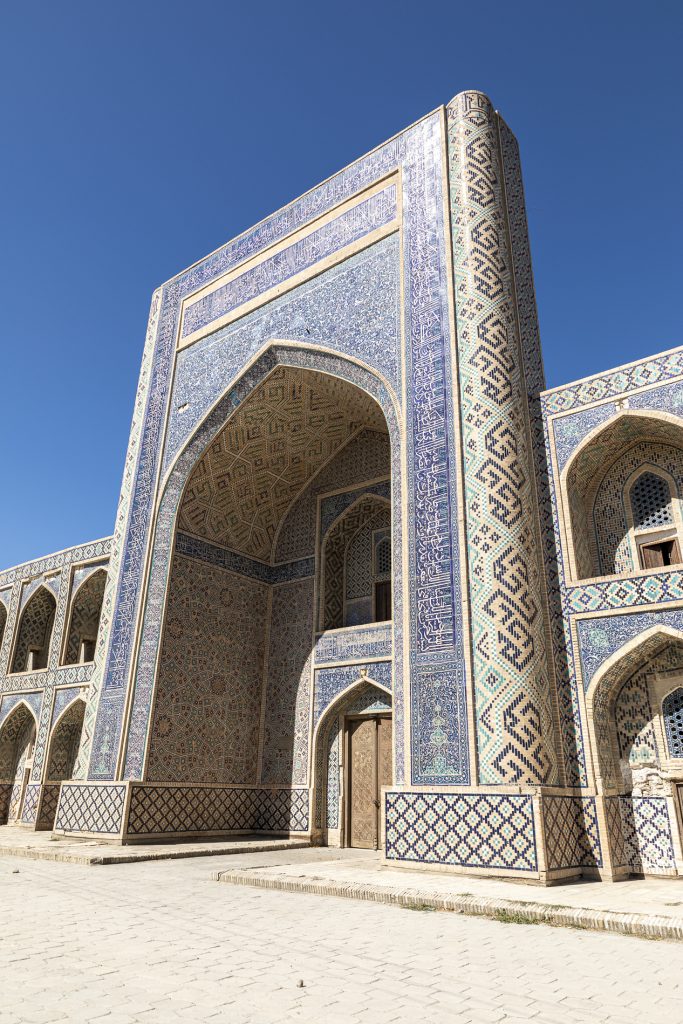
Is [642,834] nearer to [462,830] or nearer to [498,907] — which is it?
[462,830]

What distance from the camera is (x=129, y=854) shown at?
233 inches

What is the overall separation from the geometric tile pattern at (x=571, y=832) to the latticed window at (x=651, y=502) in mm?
2166

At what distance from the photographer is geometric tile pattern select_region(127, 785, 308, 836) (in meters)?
7.04

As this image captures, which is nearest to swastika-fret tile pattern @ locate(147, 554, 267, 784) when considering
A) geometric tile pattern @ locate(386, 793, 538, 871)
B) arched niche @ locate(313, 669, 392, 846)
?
arched niche @ locate(313, 669, 392, 846)

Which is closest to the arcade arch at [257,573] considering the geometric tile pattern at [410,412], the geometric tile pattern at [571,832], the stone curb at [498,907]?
the geometric tile pattern at [410,412]

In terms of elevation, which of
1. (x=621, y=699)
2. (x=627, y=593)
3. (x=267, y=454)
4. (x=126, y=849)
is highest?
(x=267, y=454)

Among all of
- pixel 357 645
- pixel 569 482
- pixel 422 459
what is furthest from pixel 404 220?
pixel 357 645

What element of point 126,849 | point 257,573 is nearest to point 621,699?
point 126,849

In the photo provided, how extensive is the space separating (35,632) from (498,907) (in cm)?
1025

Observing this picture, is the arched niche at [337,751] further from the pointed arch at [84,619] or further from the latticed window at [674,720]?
the pointed arch at [84,619]

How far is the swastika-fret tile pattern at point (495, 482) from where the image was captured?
4957 mm

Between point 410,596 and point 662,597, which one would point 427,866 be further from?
point 662,597

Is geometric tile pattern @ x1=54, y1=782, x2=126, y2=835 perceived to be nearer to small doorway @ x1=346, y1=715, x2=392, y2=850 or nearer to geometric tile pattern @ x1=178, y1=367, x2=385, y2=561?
small doorway @ x1=346, y1=715, x2=392, y2=850

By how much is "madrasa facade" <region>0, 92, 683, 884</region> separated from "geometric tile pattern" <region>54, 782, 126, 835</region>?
0.11 feet
